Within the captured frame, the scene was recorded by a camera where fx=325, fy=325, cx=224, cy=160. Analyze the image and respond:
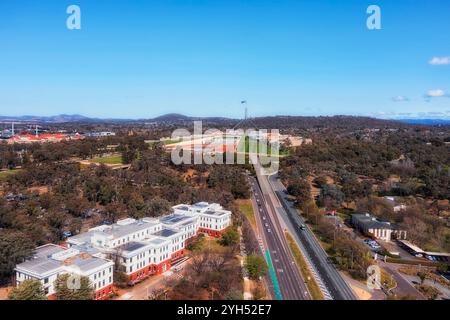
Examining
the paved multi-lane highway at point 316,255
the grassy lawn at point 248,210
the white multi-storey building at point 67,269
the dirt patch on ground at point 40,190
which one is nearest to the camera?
the white multi-storey building at point 67,269

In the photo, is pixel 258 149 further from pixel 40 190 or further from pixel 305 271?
pixel 305 271

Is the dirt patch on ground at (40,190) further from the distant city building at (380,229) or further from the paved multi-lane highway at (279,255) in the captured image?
the distant city building at (380,229)

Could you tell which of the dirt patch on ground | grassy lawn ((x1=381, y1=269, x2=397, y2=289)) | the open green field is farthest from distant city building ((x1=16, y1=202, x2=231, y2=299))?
the open green field

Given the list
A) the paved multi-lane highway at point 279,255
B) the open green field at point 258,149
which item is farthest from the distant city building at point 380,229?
the open green field at point 258,149

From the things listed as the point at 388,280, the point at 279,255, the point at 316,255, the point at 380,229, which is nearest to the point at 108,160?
the point at 279,255

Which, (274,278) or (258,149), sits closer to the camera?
(274,278)

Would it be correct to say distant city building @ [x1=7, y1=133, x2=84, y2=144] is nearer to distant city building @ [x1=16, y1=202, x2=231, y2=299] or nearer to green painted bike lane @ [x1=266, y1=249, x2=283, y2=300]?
distant city building @ [x1=16, y1=202, x2=231, y2=299]
